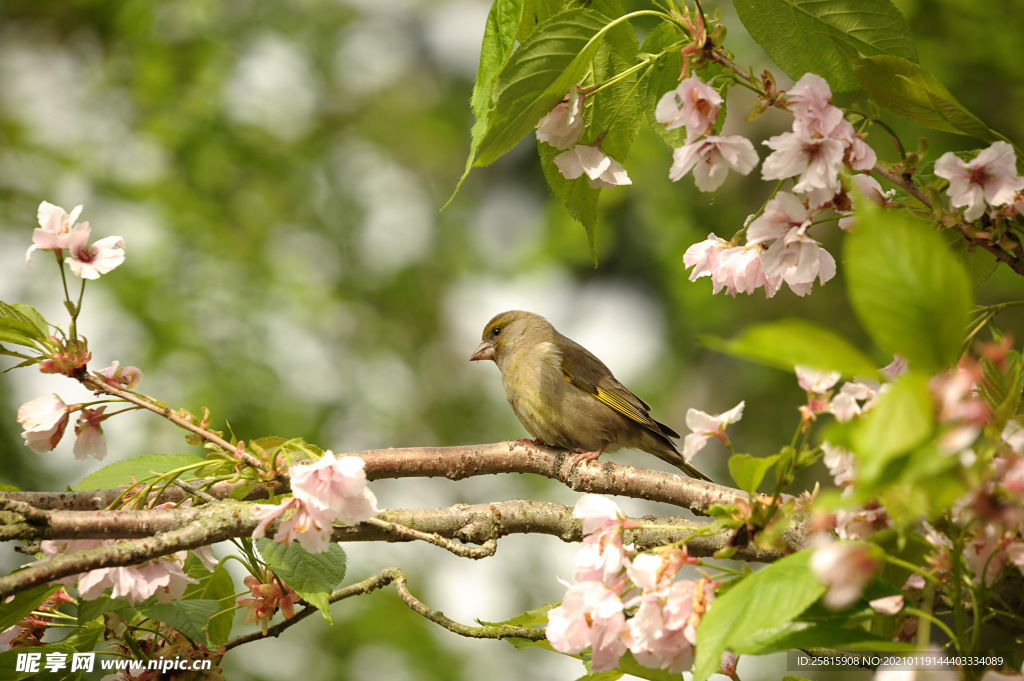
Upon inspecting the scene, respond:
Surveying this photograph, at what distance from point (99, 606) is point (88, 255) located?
1004 millimetres

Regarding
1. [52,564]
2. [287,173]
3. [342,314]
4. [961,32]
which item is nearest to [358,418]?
[342,314]

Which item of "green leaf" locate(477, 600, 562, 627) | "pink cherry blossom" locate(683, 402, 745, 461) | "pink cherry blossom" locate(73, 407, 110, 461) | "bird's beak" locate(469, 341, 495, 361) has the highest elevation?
"bird's beak" locate(469, 341, 495, 361)

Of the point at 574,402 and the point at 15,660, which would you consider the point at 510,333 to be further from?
the point at 15,660

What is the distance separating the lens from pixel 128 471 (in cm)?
238

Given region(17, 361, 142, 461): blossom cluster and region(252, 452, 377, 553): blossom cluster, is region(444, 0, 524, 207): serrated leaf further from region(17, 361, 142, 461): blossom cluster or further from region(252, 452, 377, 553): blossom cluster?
region(17, 361, 142, 461): blossom cluster

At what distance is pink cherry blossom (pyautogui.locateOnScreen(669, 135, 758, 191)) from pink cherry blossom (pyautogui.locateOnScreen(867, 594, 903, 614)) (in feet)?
3.07

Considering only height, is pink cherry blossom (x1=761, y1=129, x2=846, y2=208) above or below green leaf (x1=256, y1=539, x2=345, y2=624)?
above

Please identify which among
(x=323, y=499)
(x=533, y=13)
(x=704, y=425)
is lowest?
(x=323, y=499)

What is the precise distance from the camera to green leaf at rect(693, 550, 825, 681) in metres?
1.14

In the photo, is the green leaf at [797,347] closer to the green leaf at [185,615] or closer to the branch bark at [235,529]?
the branch bark at [235,529]

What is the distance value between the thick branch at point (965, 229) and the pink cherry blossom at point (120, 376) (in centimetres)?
205

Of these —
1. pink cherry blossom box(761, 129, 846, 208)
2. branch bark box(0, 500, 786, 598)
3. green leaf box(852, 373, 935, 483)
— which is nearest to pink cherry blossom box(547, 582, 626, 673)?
branch bark box(0, 500, 786, 598)

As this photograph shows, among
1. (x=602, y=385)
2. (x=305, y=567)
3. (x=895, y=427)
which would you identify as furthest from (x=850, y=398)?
(x=602, y=385)

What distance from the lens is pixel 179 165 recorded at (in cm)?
1109
